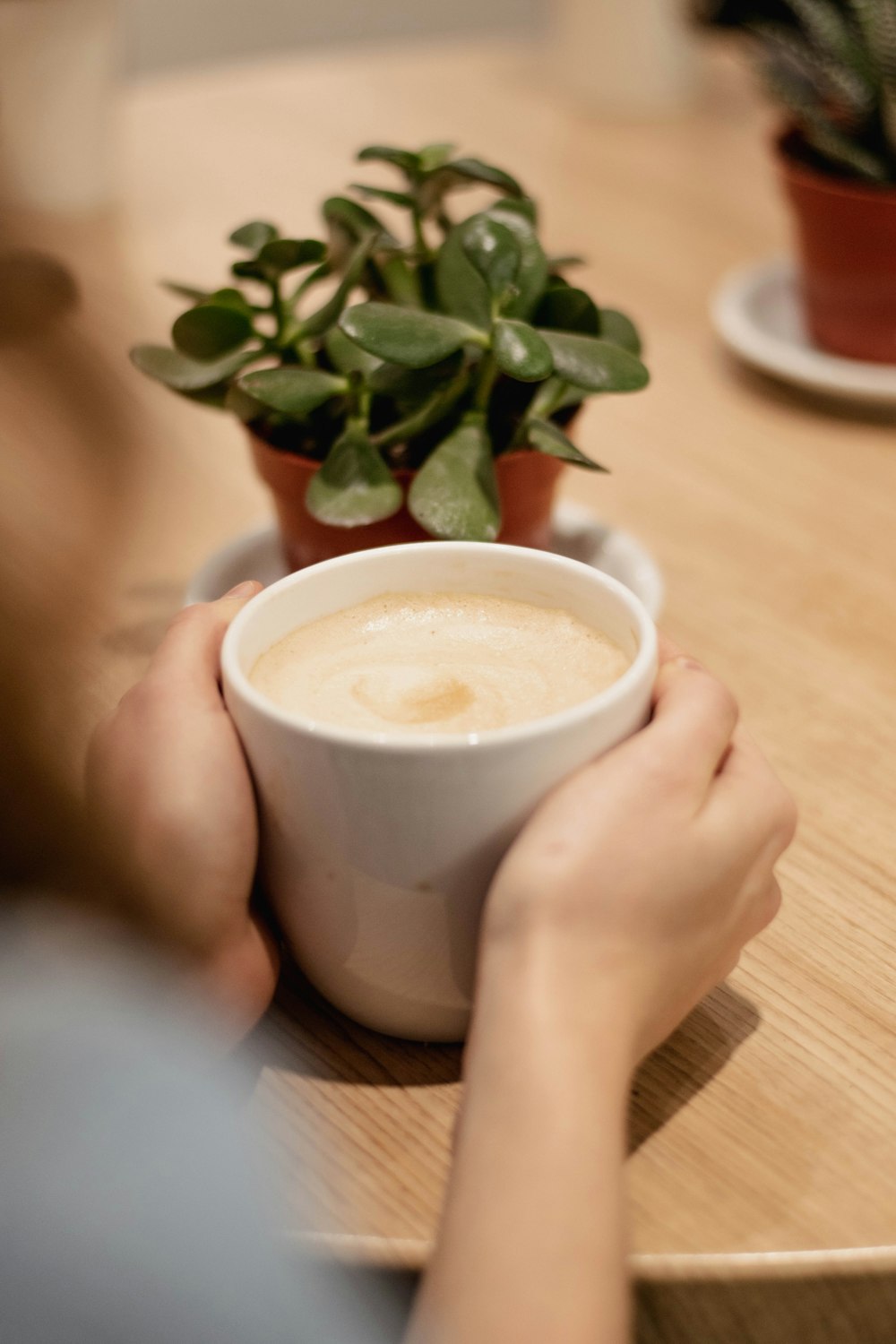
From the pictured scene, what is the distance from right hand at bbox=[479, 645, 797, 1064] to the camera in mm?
487

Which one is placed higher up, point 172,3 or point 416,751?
point 416,751

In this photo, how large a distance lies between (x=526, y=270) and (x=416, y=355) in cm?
11

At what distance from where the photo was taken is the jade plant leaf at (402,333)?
645 millimetres

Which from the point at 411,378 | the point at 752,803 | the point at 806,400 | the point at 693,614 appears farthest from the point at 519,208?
the point at 806,400

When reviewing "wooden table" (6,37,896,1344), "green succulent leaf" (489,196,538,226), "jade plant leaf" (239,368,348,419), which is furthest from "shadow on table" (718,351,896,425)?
"jade plant leaf" (239,368,348,419)

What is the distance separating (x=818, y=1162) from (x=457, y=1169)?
0.53 ft

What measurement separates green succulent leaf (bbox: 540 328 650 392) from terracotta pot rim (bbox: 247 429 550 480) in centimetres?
7

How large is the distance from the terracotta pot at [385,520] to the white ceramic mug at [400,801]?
0.49ft

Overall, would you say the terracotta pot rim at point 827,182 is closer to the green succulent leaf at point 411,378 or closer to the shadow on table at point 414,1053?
the green succulent leaf at point 411,378

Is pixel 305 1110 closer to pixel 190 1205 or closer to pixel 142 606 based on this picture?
pixel 190 1205

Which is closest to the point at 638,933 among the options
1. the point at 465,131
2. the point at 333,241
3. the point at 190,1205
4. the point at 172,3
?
the point at 190,1205

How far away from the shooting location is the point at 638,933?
0.50 meters

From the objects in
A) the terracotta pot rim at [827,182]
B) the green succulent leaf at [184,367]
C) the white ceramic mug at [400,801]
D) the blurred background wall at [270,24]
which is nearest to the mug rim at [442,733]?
the white ceramic mug at [400,801]

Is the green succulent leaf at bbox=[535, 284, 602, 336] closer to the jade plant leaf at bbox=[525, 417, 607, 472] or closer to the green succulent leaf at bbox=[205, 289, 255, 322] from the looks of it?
the jade plant leaf at bbox=[525, 417, 607, 472]
